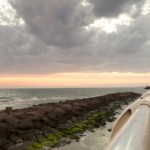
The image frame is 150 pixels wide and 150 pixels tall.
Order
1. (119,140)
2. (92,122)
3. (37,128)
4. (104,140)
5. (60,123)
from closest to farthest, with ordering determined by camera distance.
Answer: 1. (119,140)
2. (104,140)
3. (37,128)
4. (60,123)
5. (92,122)

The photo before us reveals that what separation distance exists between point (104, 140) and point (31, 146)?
15.4 feet

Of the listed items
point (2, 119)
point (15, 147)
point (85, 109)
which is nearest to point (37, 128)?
point (2, 119)

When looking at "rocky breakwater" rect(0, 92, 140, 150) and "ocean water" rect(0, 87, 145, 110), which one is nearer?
"rocky breakwater" rect(0, 92, 140, 150)

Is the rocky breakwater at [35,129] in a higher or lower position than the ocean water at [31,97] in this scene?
lower

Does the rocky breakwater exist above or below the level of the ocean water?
below

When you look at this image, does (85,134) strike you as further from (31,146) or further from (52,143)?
(31,146)

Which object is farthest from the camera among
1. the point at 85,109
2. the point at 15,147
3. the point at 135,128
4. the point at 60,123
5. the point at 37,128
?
the point at 85,109

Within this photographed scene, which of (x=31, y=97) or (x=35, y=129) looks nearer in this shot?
(x=35, y=129)

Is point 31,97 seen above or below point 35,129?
above

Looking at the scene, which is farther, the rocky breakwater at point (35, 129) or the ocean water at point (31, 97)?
the ocean water at point (31, 97)

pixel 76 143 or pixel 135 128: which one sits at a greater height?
pixel 135 128

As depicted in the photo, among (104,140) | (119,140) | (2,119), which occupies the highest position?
(119,140)

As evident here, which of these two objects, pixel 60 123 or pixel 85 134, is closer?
pixel 85 134

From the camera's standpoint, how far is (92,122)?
2366cm
